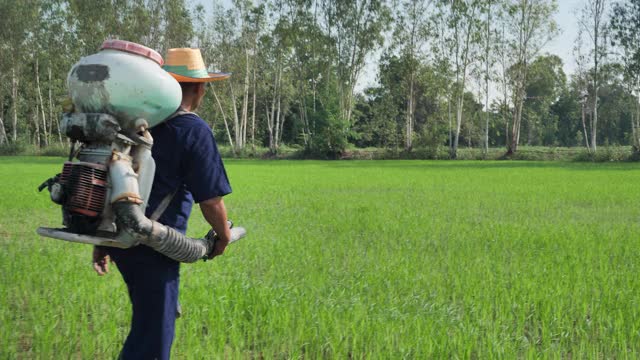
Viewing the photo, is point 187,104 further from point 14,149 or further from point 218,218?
point 14,149

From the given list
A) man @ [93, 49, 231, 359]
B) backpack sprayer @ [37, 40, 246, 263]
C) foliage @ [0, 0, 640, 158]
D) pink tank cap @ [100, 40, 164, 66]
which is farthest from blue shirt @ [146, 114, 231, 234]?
foliage @ [0, 0, 640, 158]

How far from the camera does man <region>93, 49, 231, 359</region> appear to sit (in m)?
2.54

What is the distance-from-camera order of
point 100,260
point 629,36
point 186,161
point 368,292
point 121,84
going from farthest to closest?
1. point 629,36
2. point 368,292
3. point 100,260
4. point 186,161
5. point 121,84

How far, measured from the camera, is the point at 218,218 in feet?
8.64

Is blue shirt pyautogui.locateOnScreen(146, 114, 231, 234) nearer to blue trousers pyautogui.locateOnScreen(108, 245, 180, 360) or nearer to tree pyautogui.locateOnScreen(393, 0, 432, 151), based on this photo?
blue trousers pyautogui.locateOnScreen(108, 245, 180, 360)

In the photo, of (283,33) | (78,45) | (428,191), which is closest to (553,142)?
(283,33)

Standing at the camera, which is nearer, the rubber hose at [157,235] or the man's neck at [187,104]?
the rubber hose at [157,235]

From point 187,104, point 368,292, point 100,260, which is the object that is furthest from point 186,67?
point 368,292

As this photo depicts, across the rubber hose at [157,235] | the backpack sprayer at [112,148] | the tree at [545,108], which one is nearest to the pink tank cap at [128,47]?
the backpack sprayer at [112,148]

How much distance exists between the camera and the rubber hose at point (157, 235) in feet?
7.43

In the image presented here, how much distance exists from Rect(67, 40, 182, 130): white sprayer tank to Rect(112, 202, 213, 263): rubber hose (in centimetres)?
32

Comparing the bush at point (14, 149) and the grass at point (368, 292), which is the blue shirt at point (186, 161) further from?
the bush at point (14, 149)

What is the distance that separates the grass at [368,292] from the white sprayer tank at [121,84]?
1.83m

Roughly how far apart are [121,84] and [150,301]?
2.96 ft
